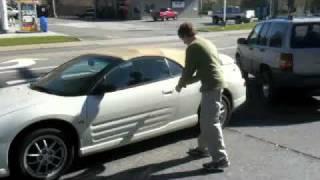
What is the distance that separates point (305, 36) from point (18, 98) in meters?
5.50

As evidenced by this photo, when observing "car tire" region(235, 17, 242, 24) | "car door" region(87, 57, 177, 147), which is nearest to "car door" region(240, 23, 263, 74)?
"car door" region(87, 57, 177, 147)

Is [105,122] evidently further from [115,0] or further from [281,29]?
[115,0]

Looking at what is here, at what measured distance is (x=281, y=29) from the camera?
9445 millimetres

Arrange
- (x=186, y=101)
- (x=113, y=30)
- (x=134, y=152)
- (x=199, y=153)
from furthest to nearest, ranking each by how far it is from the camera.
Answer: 1. (x=113, y=30)
2. (x=186, y=101)
3. (x=134, y=152)
4. (x=199, y=153)

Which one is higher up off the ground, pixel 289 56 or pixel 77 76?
pixel 77 76

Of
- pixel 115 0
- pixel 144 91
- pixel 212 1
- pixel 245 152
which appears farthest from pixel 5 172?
pixel 212 1

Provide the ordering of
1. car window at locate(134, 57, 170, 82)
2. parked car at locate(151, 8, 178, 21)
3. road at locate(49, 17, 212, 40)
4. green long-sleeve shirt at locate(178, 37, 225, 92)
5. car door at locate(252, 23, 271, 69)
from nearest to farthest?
1. green long-sleeve shirt at locate(178, 37, 225, 92)
2. car window at locate(134, 57, 170, 82)
3. car door at locate(252, 23, 271, 69)
4. road at locate(49, 17, 212, 40)
5. parked car at locate(151, 8, 178, 21)

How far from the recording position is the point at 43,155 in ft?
17.8

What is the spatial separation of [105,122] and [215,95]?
1.28 meters

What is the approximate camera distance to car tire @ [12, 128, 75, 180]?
17.2 ft

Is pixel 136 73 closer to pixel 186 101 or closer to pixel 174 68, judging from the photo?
pixel 174 68

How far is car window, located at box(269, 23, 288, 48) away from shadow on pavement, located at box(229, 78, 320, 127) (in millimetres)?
935

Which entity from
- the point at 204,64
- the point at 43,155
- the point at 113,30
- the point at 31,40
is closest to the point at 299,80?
the point at 204,64

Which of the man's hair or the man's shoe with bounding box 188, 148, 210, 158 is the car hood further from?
the man's shoe with bounding box 188, 148, 210, 158
